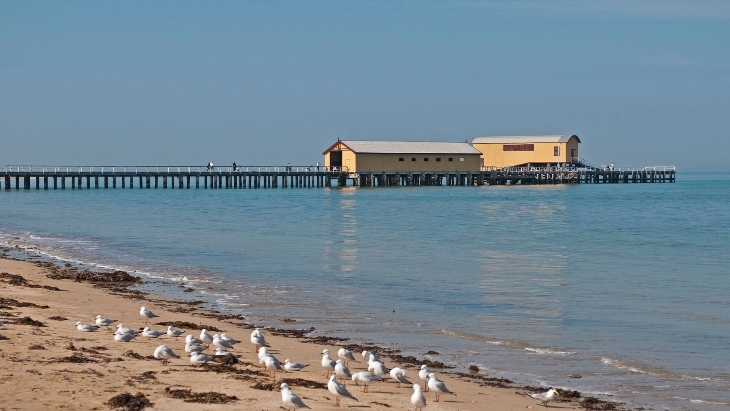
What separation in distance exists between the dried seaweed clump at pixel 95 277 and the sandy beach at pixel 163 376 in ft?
18.6

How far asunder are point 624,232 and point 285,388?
109 feet

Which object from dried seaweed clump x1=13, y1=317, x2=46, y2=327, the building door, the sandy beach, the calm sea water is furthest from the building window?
dried seaweed clump x1=13, y1=317, x2=46, y2=327

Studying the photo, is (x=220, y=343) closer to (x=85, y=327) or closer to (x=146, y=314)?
(x=85, y=327)

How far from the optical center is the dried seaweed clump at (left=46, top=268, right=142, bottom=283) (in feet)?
70.3

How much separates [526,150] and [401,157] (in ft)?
64.9

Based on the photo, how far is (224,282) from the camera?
888 inches

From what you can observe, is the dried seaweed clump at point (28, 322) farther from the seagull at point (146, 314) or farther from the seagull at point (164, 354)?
the seagull at point (164, 354)

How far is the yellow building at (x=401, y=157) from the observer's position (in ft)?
295

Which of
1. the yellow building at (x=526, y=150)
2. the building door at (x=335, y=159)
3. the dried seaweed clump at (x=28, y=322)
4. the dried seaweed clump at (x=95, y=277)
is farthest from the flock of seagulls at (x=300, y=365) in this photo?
the yellow building at (x=526, y=150)

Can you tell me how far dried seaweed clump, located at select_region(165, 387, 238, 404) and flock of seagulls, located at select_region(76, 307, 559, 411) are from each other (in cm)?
60

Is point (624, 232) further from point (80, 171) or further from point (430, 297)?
point (80, 171)

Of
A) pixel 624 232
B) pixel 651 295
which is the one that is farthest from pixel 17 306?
pixel 624 232

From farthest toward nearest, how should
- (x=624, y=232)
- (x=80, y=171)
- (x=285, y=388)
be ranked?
(x=80, y=171) → (x=624, y=232) → (x=285, y=388)

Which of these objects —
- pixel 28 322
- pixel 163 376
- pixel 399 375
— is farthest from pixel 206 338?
pixel 399 375
